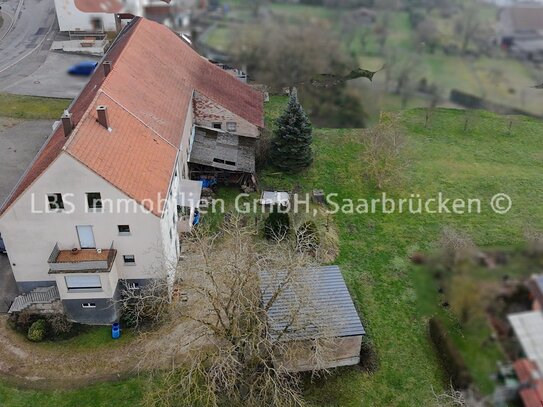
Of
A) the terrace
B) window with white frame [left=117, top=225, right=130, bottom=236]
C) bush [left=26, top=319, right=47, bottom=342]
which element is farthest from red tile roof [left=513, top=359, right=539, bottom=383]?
bush [left=26, top=319, right=47, bottom=342]

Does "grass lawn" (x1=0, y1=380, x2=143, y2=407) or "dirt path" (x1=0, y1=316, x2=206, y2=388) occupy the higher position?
"dirt path" (x1=0, y1=316, x2=206, y2=388)

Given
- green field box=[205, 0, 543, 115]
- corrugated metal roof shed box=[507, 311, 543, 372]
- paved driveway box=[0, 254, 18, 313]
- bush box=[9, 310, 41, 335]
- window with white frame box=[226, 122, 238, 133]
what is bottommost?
bush box=[9, 310, 41, 335]

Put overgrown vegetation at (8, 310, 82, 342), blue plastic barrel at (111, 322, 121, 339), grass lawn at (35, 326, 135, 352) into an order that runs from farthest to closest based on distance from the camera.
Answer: blue plastic barrel at (111, 322, 121, 339)
overgrown vegetation at (8, 310, 82, 342)
grass lawn at (35, 326, 135, 352)

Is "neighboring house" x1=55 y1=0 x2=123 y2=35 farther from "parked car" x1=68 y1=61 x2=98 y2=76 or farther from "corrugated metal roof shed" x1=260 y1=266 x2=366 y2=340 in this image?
"corrugated metal roof shed" x1=260 y1=266 x2=366 y2=340

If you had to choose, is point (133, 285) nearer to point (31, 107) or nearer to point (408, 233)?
point (408, 233)

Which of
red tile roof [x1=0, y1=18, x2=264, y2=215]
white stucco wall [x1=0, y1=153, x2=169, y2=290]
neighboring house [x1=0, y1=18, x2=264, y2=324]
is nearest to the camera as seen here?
white stucco wall [x1=0, y1=153, x2=169, y2=290]

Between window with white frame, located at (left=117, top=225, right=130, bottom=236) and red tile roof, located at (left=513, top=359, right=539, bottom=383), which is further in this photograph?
window with white frame, located at (left=117, top=225, right=130, bottom=236)
